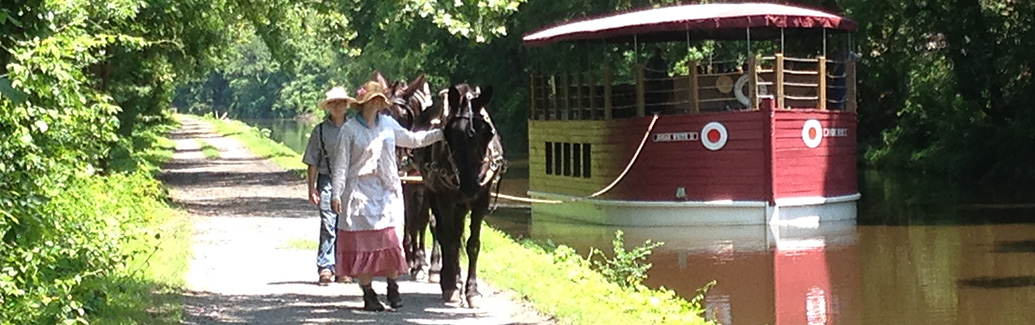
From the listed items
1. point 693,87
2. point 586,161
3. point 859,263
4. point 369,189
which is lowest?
point 859,263

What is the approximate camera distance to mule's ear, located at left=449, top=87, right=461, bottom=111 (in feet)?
34.4

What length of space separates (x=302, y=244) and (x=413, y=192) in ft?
12.4

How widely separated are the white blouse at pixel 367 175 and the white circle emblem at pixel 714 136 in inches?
501

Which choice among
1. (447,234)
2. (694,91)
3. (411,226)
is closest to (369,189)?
(447,234)

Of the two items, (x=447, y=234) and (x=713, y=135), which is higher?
(x=713, y=135)

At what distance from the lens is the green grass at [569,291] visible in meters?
10.8

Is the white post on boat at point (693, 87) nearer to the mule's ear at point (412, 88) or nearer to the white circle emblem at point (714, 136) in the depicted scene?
the white circle emblem at point (714, 136)

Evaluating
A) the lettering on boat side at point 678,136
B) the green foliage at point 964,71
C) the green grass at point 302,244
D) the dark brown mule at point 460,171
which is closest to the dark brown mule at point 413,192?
the dark brown mule at point 460,171

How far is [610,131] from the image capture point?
24.4m

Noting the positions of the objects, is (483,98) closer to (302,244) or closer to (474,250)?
(474,250)

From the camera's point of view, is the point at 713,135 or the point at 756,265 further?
the point at 713,135

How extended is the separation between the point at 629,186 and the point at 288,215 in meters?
6.00

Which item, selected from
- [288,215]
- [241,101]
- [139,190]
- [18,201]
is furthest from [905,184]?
[241,101]

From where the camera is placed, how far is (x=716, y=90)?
23250 mm
